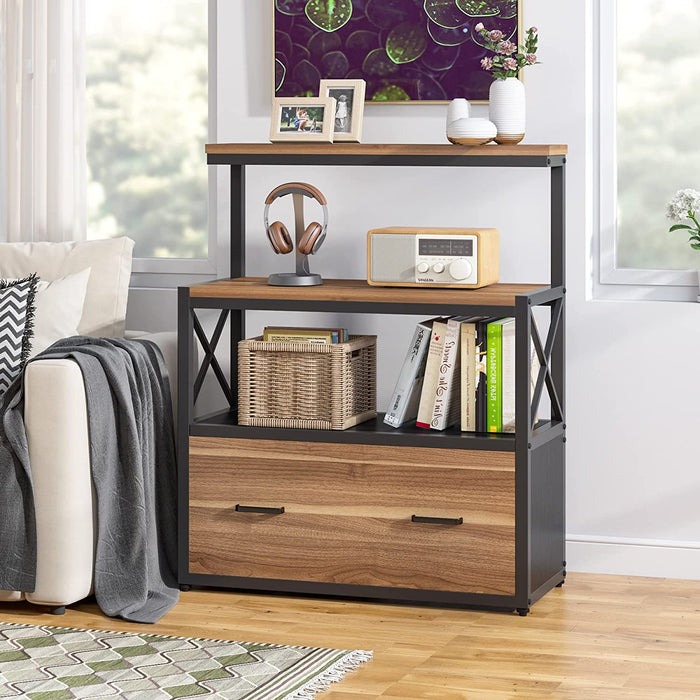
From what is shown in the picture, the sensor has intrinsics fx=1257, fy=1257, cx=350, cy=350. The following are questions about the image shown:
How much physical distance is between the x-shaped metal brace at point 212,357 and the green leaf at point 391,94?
29.0 inches

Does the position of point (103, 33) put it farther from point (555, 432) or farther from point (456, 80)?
point (555, 432)

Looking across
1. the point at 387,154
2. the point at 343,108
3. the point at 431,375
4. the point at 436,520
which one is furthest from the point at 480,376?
the point at 343,108

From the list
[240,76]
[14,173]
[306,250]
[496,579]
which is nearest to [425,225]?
[306,250]

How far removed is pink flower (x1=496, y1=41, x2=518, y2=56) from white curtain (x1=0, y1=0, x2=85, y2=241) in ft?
4.42

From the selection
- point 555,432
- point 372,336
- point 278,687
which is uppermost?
point 372,336

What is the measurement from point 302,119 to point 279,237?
32cm

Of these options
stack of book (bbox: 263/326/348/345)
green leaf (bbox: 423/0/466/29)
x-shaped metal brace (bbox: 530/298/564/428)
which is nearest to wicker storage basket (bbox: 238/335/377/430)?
stack of book (bbox: 263/326/348/345)

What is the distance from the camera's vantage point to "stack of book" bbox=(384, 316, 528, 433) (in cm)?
305

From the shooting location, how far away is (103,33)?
3869mm

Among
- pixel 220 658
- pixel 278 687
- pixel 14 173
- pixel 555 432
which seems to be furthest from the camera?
pixel 14 173

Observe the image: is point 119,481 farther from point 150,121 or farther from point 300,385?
point 150,121

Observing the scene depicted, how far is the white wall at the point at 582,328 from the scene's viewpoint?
11.2 ft

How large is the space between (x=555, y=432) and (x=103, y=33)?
6.11 feet

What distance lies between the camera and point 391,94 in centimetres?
351
